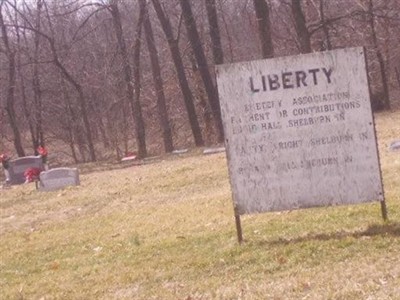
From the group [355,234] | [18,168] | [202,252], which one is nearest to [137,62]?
[18,168]

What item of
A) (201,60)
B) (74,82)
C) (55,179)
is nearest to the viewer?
(55,179)

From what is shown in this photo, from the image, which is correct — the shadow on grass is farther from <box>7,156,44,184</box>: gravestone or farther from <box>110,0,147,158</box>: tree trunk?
<box>110,0,147,158</box>: tree trunk

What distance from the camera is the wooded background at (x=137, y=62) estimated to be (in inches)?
1216

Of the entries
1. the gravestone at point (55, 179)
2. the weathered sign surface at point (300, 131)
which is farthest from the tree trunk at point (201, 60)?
the weathered sign surface at point (300, 131)

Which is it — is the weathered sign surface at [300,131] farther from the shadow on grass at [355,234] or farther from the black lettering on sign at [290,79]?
the shadow on grass at [355,234]

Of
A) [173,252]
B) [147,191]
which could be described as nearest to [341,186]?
[173,252]

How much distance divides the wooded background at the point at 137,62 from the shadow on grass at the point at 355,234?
67.8ft

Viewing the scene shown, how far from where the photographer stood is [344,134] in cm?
727

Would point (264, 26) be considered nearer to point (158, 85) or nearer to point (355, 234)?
point (158, 85)

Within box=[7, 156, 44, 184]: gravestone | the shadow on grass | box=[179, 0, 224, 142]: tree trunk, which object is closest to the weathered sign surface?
the shadow on grass

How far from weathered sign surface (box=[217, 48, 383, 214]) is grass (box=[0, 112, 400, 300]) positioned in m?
0.46

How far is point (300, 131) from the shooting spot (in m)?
7.34

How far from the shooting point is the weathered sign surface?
23.6ft

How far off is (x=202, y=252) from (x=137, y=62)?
23144 mm
